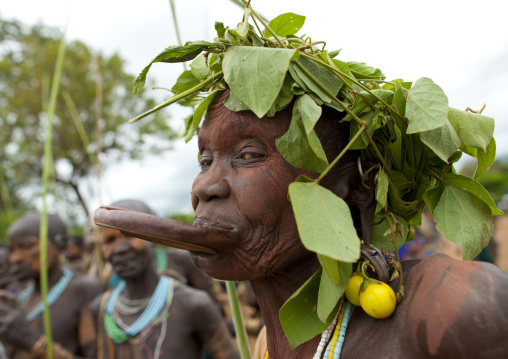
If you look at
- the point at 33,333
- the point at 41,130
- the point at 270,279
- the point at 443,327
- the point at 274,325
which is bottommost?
the point at 41,130

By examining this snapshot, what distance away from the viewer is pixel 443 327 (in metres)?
0.94

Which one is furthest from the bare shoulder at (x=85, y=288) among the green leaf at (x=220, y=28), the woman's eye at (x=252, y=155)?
the green leaf at (x=220, y=28)

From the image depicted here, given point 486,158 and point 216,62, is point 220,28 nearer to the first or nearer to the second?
point 216,62

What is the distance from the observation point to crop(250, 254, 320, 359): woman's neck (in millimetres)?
1349

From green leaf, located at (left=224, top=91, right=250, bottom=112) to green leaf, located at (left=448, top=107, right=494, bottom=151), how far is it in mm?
589

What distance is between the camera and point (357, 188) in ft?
4.49

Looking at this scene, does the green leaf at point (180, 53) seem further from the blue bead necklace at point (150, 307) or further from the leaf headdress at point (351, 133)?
the blue bead necklace at point (150, 307)

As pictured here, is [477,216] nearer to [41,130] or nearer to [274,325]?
[274,325]

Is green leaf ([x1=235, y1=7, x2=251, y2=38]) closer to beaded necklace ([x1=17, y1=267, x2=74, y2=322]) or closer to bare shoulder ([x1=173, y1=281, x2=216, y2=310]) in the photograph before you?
bare shoulder ([x1=173, y1=281, x2=216, y2=310])

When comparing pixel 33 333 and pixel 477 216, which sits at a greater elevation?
pixel 477 216

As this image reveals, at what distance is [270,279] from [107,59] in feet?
59.5

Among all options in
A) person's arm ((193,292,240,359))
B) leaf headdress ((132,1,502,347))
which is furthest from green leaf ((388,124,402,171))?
person's arm ((193,292,240,359))

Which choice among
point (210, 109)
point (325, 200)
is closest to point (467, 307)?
point (325, 200)

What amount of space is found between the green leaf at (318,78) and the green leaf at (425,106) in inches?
8.0
